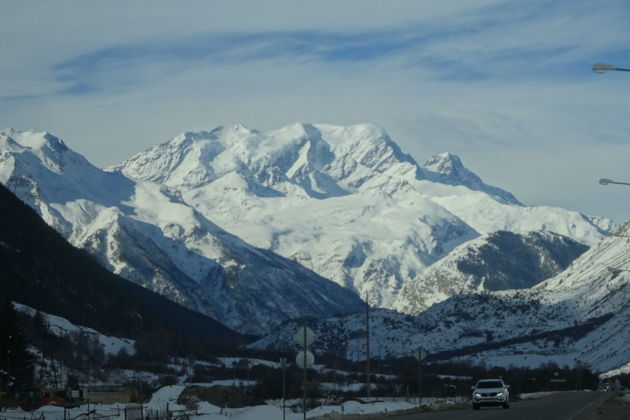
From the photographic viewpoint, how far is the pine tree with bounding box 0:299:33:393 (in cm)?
14888

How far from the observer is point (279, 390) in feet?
656

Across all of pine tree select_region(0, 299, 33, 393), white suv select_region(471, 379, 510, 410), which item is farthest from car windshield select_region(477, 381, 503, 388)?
pine tree select_region(0, 299, 33, 393)

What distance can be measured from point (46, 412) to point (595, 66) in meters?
57.6

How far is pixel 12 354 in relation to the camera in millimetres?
150750

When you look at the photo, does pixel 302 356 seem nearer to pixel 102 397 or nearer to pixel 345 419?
pixel 345 419

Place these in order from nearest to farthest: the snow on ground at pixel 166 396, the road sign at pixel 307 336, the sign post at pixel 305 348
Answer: the sign post at pixel 305 348, the road sign at pixel 307 336, the snow on ground at pixel 166 396

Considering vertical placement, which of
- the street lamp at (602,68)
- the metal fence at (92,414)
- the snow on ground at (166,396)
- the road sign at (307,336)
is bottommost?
the metal fence at (92,414)

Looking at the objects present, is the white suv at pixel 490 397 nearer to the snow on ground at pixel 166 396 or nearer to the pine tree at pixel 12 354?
the snow on ground at pixel 166 396

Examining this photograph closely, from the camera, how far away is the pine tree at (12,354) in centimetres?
14888

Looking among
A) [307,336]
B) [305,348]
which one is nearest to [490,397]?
[307,336]

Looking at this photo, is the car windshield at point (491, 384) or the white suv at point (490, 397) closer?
the white suv at point (490, 397)

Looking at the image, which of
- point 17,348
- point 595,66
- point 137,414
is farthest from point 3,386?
point 595,66

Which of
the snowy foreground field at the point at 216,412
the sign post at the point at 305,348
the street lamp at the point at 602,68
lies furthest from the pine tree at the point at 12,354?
the street lamp at the point at 602,68

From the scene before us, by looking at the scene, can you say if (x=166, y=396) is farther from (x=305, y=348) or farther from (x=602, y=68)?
(x=602, y=68)
